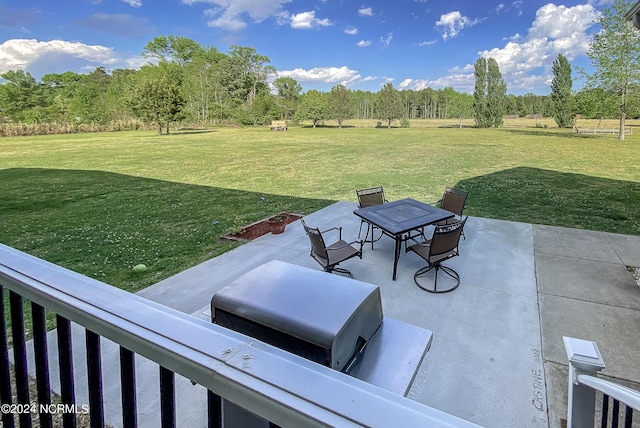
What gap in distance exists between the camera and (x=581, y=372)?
1.63 meters

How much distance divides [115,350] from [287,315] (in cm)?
223

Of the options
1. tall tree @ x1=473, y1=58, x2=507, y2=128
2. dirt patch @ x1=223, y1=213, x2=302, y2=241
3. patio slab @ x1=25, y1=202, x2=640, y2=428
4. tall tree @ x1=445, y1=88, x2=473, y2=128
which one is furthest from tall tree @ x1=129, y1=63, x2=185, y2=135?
tall tree @ x1=445, y1=88, x2=473, y2=128

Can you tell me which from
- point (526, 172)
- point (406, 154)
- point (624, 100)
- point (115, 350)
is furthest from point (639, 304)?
point (624, 100)

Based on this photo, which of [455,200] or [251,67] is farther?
[251,67]

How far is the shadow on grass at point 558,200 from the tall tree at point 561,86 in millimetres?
32036

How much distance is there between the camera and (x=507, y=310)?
344 centimetres

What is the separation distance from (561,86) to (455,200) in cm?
4088

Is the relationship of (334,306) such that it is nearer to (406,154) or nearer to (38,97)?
(406,154)

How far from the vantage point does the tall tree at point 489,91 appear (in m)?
42.1

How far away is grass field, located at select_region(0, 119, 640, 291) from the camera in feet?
17.5

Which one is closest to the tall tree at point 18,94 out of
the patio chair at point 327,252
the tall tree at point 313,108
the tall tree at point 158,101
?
the tall tree at point 158,101

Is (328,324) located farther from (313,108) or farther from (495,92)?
(495,92)

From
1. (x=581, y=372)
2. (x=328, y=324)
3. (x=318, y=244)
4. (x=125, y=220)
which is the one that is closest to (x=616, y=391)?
(x=581, y=372)

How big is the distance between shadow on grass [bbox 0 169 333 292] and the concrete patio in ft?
2.76
